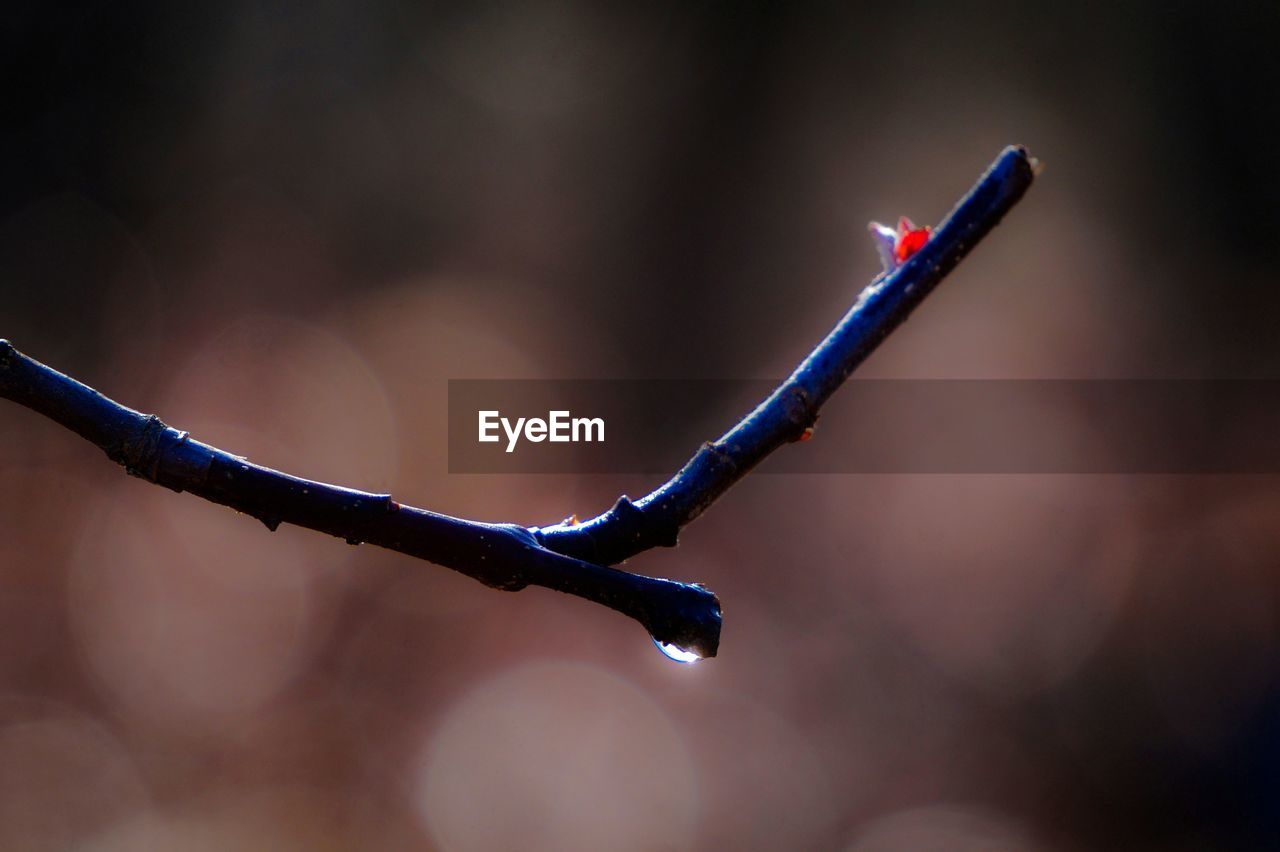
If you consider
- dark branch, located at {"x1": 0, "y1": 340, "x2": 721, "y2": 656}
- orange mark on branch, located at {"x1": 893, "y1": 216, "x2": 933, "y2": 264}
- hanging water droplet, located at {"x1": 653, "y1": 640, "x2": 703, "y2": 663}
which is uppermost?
orange mark on branch, located at {"x1": 893, "y1": 216, "x2": 933, "y2": 264}

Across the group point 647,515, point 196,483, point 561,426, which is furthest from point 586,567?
point 561,426

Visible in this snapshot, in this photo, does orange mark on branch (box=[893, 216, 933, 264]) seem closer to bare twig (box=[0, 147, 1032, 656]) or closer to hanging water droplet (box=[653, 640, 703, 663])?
bare twig (box=[0, 147, 1032, 656])

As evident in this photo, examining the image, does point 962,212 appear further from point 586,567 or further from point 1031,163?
point 586,567

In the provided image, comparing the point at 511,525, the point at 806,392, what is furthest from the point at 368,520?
the point at 806,392

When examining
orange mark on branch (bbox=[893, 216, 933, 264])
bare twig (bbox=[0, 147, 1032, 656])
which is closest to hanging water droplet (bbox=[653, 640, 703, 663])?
bare twig (bbox=[0, 147, 1032, 656])

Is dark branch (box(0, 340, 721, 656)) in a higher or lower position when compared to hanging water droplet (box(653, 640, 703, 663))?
higher

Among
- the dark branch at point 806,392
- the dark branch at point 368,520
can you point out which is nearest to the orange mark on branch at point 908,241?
the dark branch at point 806,392

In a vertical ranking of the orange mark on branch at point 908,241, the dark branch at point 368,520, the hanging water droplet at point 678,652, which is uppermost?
the orange mark on branch at point 908,241

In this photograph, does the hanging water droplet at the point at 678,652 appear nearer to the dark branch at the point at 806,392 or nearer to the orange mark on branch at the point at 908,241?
the dark branch at the point at 806,392
